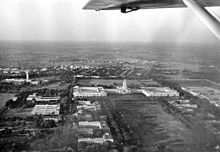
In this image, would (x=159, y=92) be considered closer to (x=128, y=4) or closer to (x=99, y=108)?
(x=99, y=108)

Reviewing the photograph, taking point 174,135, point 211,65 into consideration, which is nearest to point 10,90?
point 174,135

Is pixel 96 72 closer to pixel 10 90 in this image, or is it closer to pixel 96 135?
pixel 10 90

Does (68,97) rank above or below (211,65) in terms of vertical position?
below

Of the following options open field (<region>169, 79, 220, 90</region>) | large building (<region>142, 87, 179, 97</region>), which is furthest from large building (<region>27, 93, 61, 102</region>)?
open field (<region>169, 79, 220, 90</region>)

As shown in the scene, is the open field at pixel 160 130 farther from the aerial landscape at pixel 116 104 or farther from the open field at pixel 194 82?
the open field at pixel 194 82

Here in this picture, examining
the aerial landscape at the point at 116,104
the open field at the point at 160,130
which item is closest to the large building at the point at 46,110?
the aerial landscape at the point at 116,104

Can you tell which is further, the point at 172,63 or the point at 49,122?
the point at 172,63
